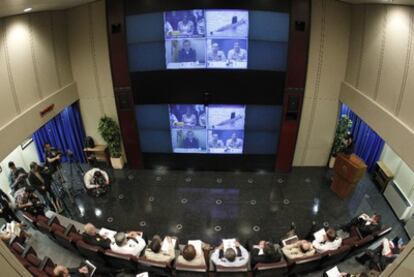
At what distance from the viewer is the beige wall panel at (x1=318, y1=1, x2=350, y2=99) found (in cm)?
640

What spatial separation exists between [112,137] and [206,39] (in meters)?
3.82

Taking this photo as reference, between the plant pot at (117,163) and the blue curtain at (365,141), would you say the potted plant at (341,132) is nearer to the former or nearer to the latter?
the blue curtain at (365,141)

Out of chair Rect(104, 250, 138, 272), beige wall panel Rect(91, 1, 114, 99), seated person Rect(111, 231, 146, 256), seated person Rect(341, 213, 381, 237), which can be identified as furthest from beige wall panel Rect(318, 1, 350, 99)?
chair Rect(104, 250, 138, 272)

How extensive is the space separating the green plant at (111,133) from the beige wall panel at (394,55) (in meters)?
6.64

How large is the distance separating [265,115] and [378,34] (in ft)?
10.0

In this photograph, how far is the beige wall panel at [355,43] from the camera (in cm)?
609

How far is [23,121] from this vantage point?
557 cm

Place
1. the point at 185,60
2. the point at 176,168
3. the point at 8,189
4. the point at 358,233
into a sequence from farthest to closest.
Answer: the point at 176,168
the point at 8,189
the point at 185,60
the point at 358,233

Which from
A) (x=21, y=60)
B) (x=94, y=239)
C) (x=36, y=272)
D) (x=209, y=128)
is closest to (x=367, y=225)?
(x=209, y=128)

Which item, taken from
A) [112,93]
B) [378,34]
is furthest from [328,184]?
[112,93]

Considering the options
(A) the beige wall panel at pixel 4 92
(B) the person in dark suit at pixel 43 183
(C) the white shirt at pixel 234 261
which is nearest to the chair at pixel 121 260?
(C) the white shirt at pixel 234 261

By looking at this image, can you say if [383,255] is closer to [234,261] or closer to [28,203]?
[234,261]

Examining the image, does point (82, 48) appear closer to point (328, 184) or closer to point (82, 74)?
point (82, 74)

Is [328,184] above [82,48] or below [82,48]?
below
